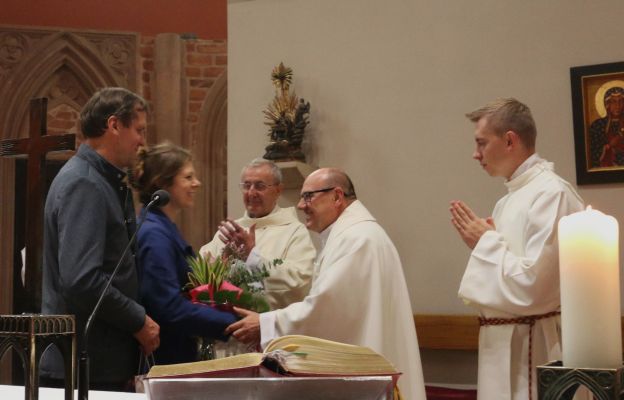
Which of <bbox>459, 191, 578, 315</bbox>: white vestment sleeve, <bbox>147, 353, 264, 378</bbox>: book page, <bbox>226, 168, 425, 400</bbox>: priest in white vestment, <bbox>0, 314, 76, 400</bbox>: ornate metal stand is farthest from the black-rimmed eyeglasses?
<bbox>147, 353, 264, 378</bbox>: book page

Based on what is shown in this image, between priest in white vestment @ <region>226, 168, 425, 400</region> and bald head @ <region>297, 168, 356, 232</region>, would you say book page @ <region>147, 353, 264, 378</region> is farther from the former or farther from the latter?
bald head @ <region>297, 168, 356, 232</region>

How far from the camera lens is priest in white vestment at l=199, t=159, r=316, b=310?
181 inches

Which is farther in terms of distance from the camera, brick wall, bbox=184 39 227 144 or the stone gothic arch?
brick wall, bbox=184 39 227 144

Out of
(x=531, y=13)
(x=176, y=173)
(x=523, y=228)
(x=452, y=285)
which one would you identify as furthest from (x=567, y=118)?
(x=176, y=173)

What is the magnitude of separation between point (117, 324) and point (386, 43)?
11.0 feet

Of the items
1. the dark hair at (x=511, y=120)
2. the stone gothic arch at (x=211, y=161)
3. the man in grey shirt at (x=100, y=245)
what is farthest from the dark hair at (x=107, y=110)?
the stone gothic arch at (x=211, y=161)

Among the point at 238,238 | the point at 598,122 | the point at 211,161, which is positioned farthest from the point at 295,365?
the point at 211,161

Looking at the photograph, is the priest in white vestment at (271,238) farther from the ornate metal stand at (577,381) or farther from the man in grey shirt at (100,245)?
the ornate metal stand at (577,381)

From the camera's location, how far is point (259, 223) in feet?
16.8

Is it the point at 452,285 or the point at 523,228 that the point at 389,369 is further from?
the point at 452,285

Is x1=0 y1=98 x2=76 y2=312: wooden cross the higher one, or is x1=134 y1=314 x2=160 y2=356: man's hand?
x1=0 y1=98 x2=76 y2=312: wooden cross

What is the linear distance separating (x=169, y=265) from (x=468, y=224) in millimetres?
1340

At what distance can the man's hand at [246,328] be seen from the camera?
12.8 ft

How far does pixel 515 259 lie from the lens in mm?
3727
